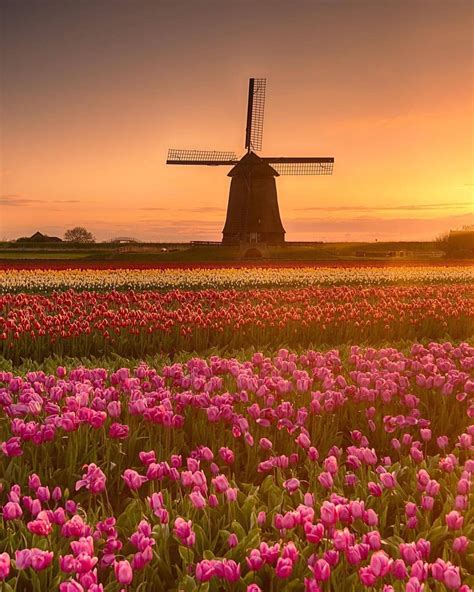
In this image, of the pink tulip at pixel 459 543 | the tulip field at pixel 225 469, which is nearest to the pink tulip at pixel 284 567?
the tulip field at pixel 225 469

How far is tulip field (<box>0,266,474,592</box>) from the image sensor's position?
311cm

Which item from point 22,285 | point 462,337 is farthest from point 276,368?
point 22,285

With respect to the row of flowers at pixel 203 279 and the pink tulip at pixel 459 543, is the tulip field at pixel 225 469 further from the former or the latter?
the row of flowers at pixel 203 279

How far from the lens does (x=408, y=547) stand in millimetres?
3004

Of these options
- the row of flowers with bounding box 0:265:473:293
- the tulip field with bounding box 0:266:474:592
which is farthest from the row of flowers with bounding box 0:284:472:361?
the row of flowers with bounding box 0:265:473:293

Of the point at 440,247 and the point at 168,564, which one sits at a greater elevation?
the point at 440,247

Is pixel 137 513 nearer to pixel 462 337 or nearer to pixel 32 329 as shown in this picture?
pixel 32 329

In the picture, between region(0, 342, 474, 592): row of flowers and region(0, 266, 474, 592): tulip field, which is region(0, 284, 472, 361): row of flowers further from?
region(0, 342, 474, 592): row of flowers

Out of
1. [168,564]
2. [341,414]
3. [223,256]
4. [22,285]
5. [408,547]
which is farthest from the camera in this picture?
[223,256]

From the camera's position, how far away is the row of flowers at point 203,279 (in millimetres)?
19266

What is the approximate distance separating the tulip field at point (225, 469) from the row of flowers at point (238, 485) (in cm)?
1

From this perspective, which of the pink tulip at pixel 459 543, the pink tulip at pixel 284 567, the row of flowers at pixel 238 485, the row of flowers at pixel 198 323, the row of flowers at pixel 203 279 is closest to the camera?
the pink tulip at pixel 284 567

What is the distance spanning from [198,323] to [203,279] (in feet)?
35.3

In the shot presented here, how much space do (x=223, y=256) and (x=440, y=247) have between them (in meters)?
19.7
